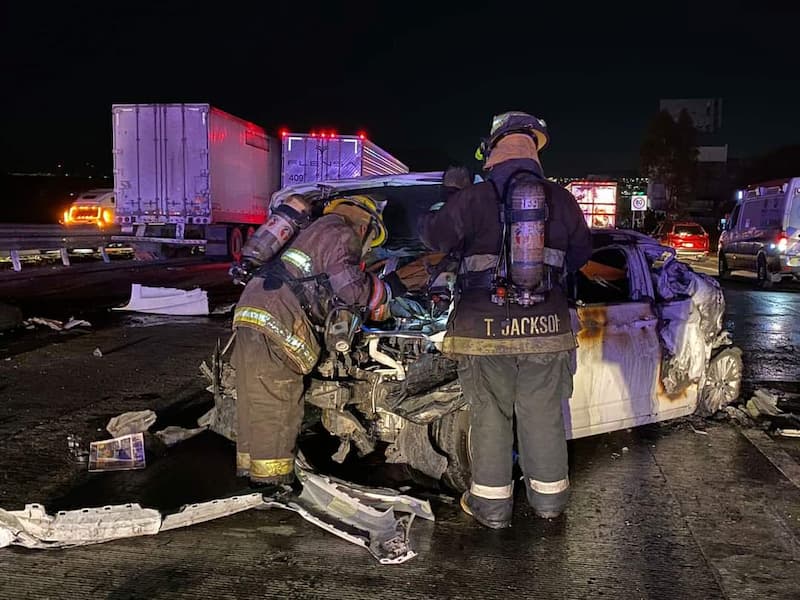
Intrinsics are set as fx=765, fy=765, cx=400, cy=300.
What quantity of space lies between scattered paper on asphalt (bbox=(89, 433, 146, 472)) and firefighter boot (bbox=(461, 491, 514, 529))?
2162 mm

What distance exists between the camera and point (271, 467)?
4125 mm

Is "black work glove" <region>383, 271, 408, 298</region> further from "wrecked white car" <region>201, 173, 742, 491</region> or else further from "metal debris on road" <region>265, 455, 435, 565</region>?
"metal debris on road" <region>265, 455, 435, 565</region>

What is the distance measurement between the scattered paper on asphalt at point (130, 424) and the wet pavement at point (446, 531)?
161 millimetres

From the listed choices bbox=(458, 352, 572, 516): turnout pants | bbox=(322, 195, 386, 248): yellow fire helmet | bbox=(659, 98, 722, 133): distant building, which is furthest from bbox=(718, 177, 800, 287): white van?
bbox=(659, 98, 722, 133): distant building

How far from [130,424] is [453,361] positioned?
2.32 metres

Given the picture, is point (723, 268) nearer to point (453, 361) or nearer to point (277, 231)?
point (453, 361)

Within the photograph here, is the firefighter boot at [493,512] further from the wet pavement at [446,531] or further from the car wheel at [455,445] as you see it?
the car wheel at [455,445]

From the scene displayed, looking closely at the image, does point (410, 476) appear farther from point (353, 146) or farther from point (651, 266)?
point (353, 146)

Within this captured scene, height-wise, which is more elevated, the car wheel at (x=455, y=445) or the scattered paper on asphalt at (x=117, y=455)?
the car wheel at (x=455, y=445)

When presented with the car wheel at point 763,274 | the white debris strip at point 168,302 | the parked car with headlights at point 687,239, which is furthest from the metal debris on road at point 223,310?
the parked car with headlights at point 687,239

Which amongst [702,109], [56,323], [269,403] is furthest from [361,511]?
[702,109]

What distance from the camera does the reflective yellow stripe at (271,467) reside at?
412 cm

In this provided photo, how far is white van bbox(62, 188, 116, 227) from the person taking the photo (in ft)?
77.7

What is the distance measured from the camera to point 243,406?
166 inches
